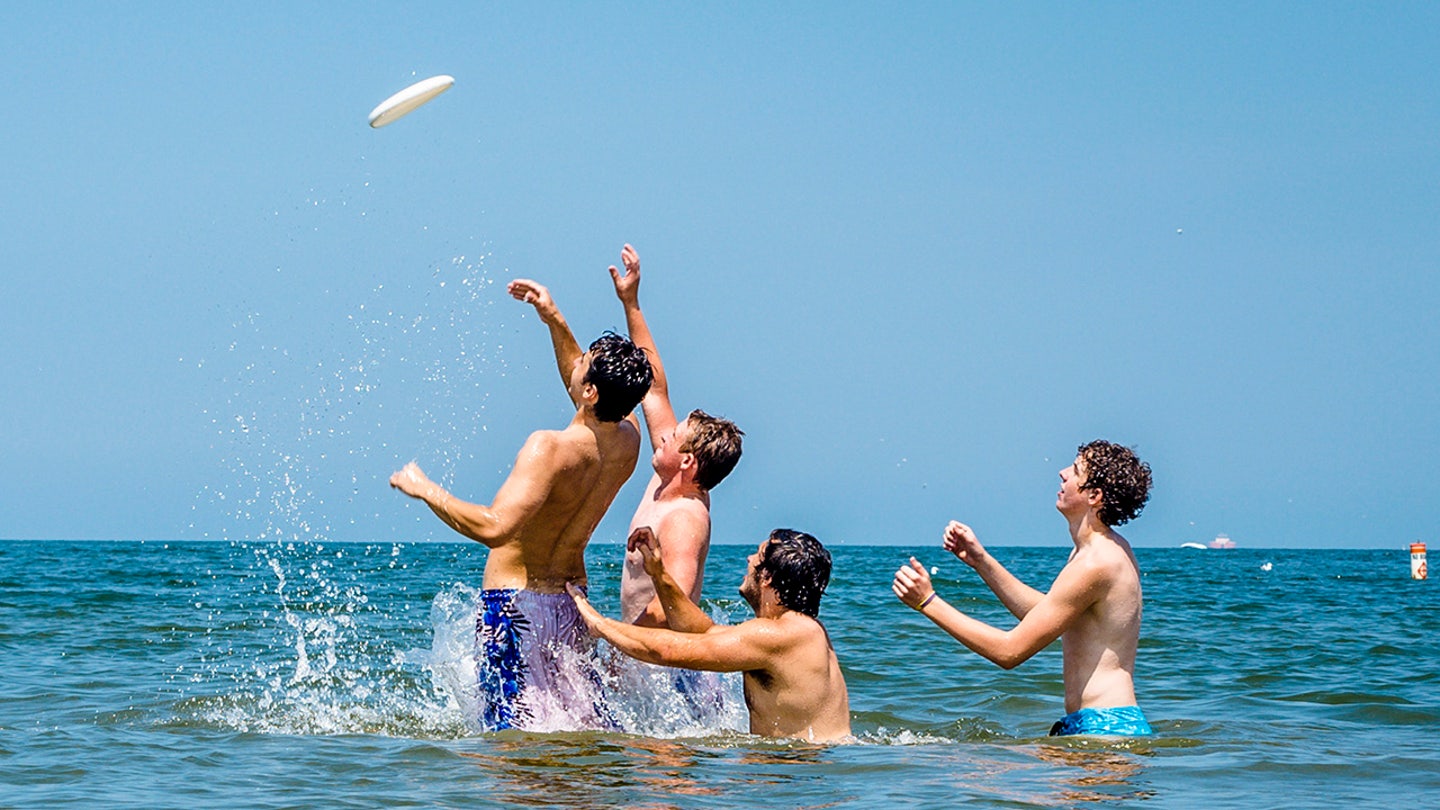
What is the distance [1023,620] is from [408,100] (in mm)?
4904

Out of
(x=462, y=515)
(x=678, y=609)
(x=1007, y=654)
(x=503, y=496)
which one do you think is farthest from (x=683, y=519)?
(x=1007, y=654)

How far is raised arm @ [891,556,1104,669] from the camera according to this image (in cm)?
682

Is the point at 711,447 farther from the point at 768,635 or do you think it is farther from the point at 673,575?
the point at 768,635

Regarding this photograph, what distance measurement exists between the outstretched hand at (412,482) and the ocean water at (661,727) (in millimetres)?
1037

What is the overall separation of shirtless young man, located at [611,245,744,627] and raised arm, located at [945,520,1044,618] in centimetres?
117

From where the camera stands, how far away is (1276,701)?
462 inches

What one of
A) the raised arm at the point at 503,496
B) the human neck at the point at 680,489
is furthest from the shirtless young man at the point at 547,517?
the human neck at the point at 680,489

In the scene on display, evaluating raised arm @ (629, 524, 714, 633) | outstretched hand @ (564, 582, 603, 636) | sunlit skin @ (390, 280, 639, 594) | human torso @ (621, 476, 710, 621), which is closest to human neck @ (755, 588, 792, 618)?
raised arm @ (629, 524, 714, 633)

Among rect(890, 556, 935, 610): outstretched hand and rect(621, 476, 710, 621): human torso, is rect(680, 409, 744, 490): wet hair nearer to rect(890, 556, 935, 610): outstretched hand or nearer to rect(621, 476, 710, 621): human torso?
rect(621, 476, 710, 621): human torso

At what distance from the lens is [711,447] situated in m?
7.46

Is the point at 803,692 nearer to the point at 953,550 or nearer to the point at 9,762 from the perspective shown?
the point at 953,550

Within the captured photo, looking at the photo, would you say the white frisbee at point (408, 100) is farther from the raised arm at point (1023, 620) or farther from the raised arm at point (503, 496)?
the raised arm at point (1023, 620)

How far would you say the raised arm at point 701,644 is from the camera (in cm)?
679

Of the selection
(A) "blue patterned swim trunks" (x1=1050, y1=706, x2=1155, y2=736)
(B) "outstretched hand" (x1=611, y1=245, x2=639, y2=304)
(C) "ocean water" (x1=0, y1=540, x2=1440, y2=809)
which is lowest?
(C) "ocean water" (x1=0, y1=540, x2=1440, y2=809)
